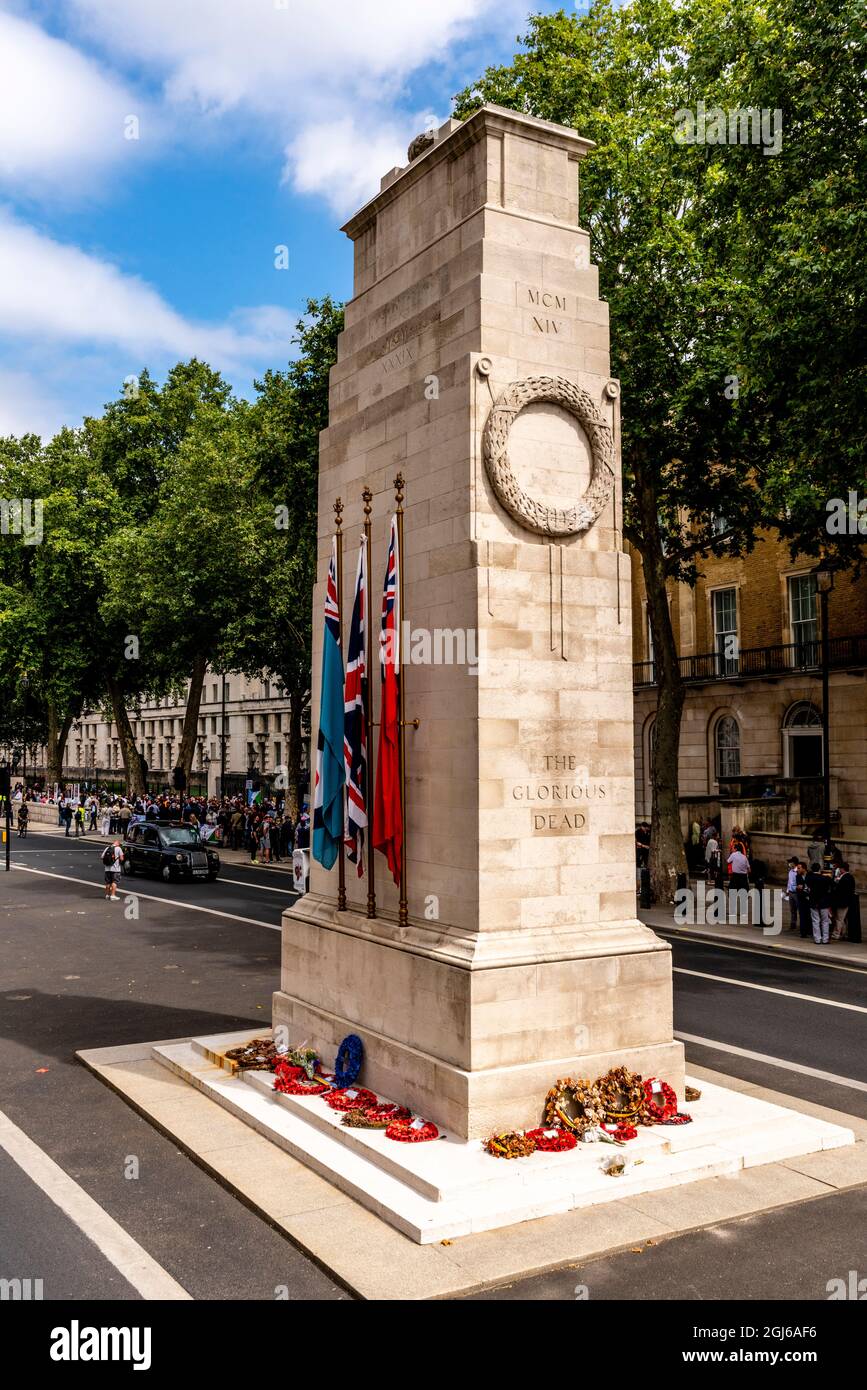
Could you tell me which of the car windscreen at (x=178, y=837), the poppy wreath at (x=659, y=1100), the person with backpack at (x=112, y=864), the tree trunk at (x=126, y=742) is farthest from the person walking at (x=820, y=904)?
the tree trunk at (x=126, y=742)

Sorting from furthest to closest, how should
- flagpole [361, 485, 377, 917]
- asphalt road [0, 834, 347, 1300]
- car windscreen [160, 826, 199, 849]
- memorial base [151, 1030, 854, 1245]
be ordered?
car windscreen [160, 826, 199, 849], flagpole [361, 485, 377, 917], memorial base [151, 1030, 854, 1245], asphalt road [0, 834, 347, 1300]

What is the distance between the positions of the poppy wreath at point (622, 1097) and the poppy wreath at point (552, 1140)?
52 centimetres

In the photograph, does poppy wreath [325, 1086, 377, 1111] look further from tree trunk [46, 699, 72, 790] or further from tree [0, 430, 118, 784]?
tree trunk [46, 699, 72, 790]

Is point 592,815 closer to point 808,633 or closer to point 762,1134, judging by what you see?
point 762,1134

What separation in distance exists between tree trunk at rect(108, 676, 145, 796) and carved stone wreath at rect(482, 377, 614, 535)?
168 feet

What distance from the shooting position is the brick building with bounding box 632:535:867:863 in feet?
112

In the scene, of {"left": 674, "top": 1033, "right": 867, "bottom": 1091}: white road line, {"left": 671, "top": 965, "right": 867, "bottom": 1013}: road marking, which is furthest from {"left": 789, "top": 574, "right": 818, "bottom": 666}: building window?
{"left": 674, "top": 1033, "right": 867, "bottom": 1091}: white road line

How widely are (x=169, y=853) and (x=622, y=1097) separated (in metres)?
26.2

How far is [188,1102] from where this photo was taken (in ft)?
36.0

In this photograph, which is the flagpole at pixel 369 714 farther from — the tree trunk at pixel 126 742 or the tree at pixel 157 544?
the tree trunk at pixel 126 742

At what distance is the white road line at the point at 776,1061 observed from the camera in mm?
11880

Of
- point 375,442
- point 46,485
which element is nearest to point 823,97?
point 375,442

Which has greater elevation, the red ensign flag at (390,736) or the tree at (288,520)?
the tree at (288,520)

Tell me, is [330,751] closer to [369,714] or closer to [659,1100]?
[369,714]
